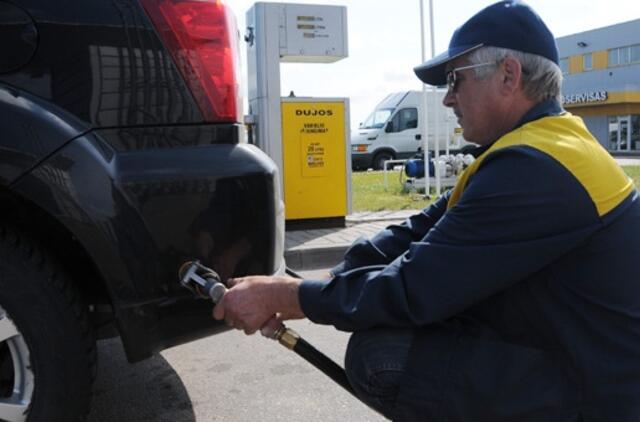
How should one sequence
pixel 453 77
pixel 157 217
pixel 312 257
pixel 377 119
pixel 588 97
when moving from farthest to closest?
pixel 588 97 → pixel 377 119 → pixel 312 257 → pixel 157 217 → pixel 453 77

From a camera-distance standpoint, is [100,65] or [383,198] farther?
[383,198]

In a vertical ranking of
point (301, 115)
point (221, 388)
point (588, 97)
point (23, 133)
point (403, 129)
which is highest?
point (588, 97)

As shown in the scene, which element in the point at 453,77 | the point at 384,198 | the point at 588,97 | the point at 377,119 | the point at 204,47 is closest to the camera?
the point at 453,77

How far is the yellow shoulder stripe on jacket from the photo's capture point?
4.46 feet

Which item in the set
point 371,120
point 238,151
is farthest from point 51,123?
point 371,120

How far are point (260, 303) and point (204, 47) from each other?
900mm

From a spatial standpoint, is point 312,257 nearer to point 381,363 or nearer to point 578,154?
point 381,363

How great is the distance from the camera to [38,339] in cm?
180

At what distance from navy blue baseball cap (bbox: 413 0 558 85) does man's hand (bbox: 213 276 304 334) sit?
732 mm

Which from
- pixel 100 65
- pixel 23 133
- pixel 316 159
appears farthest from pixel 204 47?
pixel 316 159

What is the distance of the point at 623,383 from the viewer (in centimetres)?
143

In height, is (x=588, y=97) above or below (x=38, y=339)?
above

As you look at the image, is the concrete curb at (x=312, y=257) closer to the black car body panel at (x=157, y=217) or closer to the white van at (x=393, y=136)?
the black car body panel at (x=157, y=217)

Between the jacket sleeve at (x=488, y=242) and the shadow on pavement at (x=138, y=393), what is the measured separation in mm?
1538
